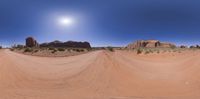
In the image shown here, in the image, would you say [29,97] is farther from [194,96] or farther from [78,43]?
[78,43]

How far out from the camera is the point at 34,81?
15.8m

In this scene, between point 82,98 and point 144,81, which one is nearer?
point 82,98

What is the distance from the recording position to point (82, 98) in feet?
38.2

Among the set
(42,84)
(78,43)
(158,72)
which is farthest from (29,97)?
(78,43)

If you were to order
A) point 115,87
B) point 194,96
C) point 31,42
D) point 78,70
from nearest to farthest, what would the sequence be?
point 194,96 < point 115,87 < point 78,70 < point 31,42

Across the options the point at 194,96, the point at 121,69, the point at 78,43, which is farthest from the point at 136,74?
the point at 78,43

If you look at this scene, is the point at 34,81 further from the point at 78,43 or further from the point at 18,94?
the point at 78,43

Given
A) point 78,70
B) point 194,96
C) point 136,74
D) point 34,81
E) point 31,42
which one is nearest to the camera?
point 194,96

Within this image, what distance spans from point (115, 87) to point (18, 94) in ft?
16.0

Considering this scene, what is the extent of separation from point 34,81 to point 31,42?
108802 mm

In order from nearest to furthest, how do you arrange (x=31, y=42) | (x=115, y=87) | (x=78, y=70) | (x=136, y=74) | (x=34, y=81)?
(x=115, y=87), (x=34, y=81), (x=136, y=74), (x=78, y=70), (x=31, y=42)

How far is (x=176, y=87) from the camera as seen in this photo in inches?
581

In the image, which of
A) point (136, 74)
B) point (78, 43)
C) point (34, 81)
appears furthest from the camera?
point (78, 43)

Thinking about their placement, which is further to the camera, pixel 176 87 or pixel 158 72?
pixel 158 72
